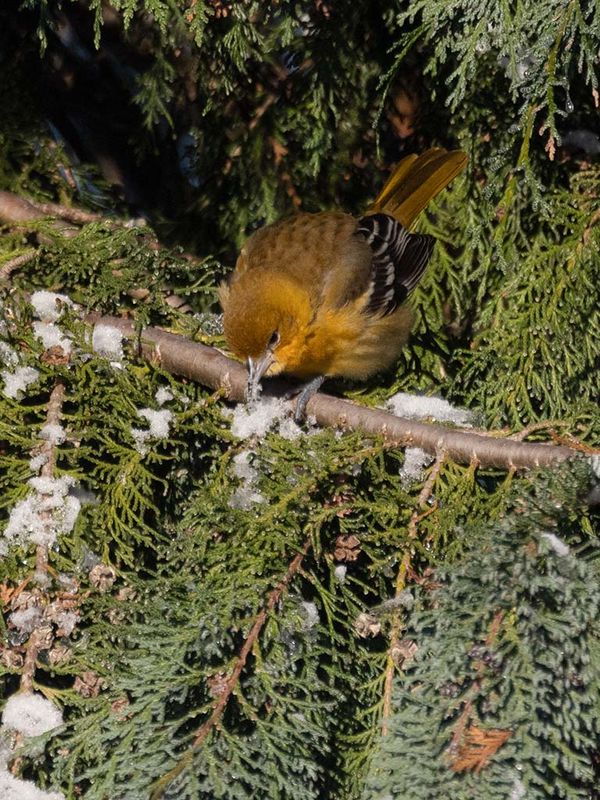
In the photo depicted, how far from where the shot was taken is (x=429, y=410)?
279cm

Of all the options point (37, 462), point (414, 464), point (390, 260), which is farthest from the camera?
point (390, 260)

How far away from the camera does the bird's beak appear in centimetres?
269

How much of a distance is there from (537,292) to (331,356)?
0.82 m

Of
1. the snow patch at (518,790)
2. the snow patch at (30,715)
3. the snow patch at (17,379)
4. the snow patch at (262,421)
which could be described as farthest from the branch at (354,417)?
the snow patch at (30,715)

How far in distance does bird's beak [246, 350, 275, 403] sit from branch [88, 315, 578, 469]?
3 centimetres

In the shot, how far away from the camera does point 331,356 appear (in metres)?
3.43

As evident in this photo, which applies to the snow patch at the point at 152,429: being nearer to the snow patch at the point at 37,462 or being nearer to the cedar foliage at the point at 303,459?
the cedar foliage at the point at 303,459

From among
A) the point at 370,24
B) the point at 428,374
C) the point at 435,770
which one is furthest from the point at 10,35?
the point at 435,770

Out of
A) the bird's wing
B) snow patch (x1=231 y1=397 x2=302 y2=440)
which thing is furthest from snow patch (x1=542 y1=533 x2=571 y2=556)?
the bird's wing

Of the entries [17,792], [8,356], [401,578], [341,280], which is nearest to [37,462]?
[8,356]

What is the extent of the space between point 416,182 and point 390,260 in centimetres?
31

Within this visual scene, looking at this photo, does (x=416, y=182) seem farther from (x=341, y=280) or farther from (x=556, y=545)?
(x=556, y=545)

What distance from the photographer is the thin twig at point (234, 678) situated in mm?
1650

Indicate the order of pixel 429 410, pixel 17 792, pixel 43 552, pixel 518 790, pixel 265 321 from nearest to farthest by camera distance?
pixel 518 790
pixel 17 792
pixel 43 552
pixel 429 410
pixel 265 321
